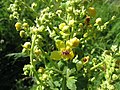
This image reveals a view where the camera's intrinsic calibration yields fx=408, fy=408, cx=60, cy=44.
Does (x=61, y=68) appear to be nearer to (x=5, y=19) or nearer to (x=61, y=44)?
(x=61, y=44)

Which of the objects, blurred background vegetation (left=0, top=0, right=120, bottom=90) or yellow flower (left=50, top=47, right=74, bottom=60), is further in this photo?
blurred background vegetation (left=0, top=0, right=120, bottom=90)

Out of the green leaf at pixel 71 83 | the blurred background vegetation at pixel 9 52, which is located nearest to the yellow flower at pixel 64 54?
the green leaf at pixel 71 83

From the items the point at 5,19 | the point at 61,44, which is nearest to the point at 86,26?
the point at 61,44

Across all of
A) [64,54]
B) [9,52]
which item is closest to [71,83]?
[64,54]

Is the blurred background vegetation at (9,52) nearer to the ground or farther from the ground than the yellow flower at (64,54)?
farther from the ground

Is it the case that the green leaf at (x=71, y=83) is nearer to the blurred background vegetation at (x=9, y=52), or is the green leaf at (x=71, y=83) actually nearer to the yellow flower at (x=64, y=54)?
the yellow flower at (x=64, y=54)

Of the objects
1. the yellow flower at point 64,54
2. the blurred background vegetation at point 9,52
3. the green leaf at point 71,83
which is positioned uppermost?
the blurred background vegetation at point 9,52

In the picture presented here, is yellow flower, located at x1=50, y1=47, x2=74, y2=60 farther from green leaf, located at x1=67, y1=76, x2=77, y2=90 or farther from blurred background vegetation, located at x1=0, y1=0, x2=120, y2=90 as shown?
blurred background vegetation, located at x1=0, y1=0, x2=120, y2=90

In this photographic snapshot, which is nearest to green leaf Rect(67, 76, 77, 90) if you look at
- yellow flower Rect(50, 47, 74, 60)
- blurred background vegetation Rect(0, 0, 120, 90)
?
yellow flower Rect(50, 47, 74, 60)

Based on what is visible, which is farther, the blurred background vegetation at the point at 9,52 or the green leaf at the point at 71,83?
the blurred background vegetation at the point at 9,52

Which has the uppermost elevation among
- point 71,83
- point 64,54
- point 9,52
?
point 9,52

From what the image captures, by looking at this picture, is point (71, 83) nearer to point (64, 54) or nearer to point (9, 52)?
point (64, 54)
